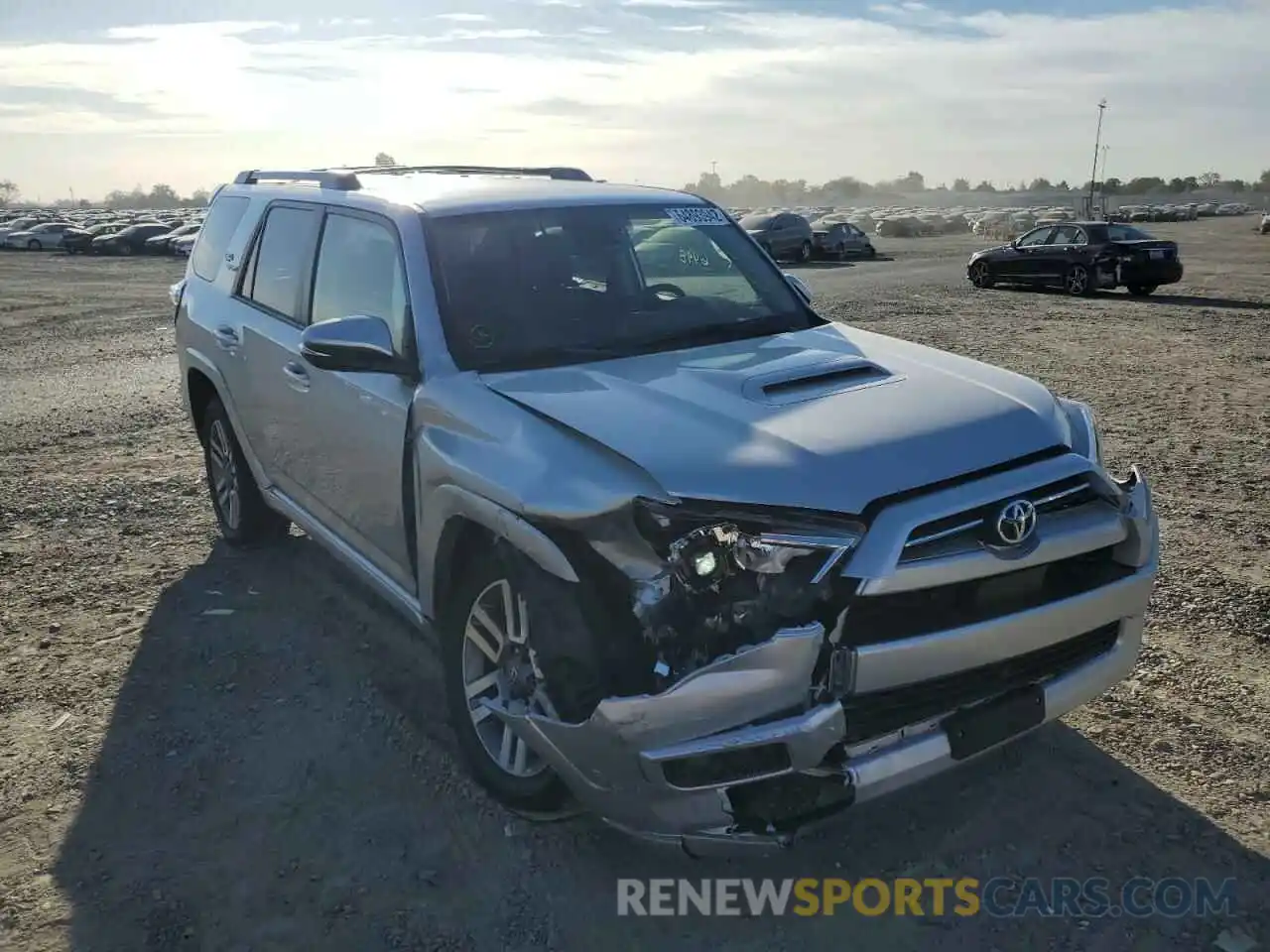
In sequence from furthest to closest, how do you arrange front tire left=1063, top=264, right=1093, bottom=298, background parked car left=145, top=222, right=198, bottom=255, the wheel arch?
background parked car left=145, top=222, right=198, bottom=255
front tire left=1063, top=264, right=1093, bottom=298
the wheel arch

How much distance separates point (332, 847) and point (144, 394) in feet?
29.3

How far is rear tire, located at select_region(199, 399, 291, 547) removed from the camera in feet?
18.9

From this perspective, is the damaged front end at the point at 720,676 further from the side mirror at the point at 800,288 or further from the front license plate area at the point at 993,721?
the side mirror at the point at 800,288

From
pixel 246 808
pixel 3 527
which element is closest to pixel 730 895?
pixel 246 808

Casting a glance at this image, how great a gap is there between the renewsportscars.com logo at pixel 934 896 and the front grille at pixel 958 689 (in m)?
0.61

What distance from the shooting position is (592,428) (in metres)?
3.02

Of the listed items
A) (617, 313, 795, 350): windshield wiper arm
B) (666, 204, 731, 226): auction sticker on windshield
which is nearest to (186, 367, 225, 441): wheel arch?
(666, 204, 731, 226): auction sticker on windshield

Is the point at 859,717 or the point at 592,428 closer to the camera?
the point at 859,717

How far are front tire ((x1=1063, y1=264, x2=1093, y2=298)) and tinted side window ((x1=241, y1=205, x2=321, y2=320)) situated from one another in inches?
742

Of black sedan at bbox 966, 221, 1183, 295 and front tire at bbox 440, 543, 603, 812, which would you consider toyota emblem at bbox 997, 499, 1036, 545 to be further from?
black sedan at bbox 966, 221, 1183, 295

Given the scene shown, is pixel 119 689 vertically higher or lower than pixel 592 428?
lower

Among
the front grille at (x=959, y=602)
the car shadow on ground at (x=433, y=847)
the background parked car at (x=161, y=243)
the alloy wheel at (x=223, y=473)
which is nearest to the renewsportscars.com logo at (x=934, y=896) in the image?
the car shadow on ground at (x=433, y=847)

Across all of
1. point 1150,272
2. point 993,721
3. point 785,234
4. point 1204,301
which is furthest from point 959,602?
point 785,234

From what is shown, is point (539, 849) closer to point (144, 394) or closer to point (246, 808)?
point (246, 808)
